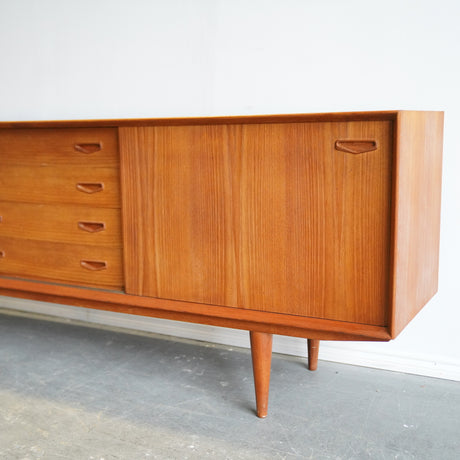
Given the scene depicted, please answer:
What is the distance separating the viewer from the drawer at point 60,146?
176 cm

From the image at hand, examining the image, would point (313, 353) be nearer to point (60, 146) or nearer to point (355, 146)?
point (355, 146)

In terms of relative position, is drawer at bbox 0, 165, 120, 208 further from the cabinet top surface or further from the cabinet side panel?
the cabinet side panel

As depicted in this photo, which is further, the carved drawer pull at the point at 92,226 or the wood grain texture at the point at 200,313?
the carved drawer pull at the point at 92,226

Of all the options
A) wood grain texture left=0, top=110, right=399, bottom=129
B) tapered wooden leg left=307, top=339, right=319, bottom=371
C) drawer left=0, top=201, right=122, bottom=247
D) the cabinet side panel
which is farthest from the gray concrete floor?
wood grain texture left=0, top=110, right=399, bottom=129

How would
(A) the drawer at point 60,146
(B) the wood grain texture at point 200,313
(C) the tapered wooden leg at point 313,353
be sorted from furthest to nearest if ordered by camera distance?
(C) the tapered wooden leg at point 313,353 → (A) the drawer at point 60,146 → (B) the wood grain texture at point 200,313

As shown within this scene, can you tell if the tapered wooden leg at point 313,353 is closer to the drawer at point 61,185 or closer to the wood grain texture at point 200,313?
the wood grain texture at point 200,313

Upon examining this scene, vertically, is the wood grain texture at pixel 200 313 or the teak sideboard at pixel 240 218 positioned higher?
the teak sideboard at pixel 240 218

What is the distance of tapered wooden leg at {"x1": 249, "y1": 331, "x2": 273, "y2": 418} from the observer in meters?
1.62

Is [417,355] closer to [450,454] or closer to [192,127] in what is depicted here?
[450,454]

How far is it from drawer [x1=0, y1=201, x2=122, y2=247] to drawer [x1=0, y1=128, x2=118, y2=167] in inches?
5.6

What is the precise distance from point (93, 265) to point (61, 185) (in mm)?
264

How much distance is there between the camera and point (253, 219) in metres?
1.58

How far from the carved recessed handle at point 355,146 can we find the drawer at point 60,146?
66 cm

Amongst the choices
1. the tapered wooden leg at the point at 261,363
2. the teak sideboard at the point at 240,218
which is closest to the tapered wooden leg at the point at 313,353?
the teak sideboard at the point at 240,218
